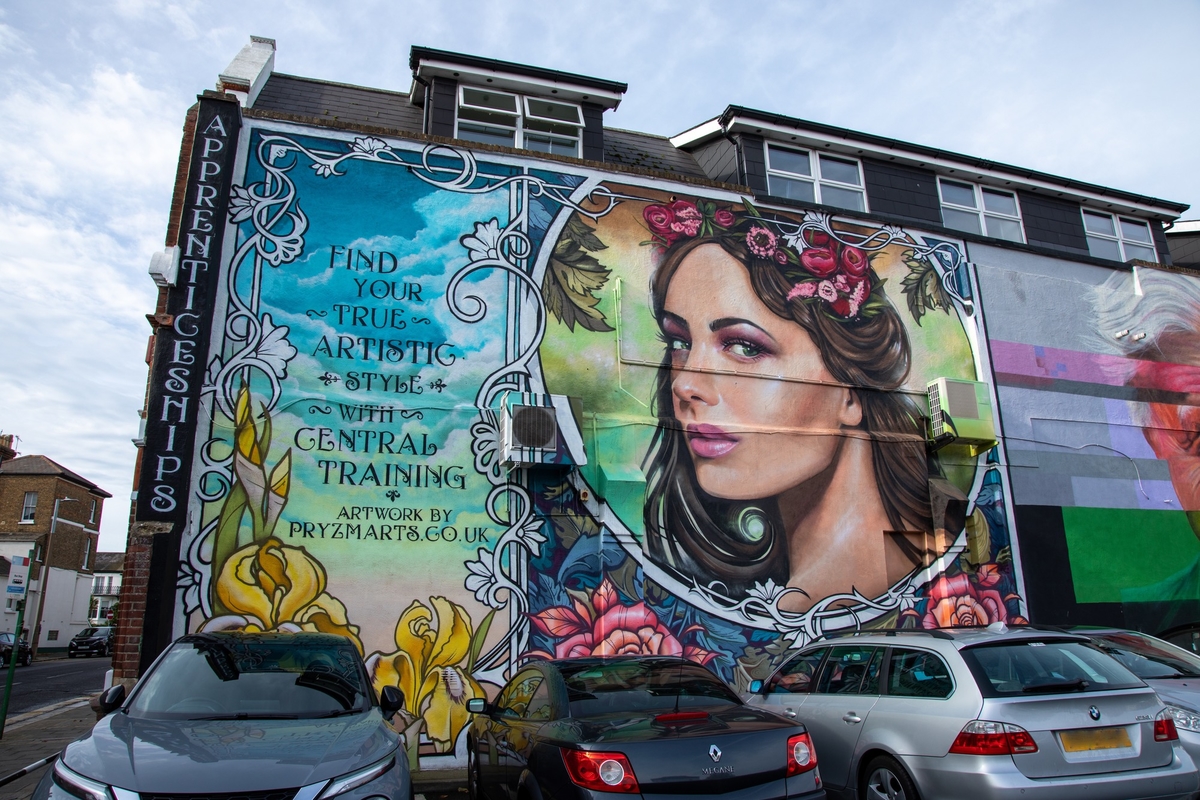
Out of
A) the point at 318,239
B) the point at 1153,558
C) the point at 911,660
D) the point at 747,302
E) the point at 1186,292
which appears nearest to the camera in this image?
the point at 911,660

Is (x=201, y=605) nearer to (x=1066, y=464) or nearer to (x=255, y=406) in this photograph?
(x=255, y=406)

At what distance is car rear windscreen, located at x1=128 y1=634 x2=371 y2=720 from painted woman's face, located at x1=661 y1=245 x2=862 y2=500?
6.04 meters

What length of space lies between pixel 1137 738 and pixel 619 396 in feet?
22.2

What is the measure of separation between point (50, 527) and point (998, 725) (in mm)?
43753

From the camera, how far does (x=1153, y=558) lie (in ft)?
41.9

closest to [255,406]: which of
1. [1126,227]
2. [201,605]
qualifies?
[201,605]

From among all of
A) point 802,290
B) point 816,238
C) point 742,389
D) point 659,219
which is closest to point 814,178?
point 816,238

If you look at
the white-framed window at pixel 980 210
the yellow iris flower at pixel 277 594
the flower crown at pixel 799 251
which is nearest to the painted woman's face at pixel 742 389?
the flower crown at pixel 799 251

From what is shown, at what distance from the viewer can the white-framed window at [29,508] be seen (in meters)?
37.3

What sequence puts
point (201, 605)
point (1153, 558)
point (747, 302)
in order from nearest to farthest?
1. point (201, 605)
2. point (747, 302)
3. point (1153, 558)

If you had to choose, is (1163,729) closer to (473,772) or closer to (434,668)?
(473,772)

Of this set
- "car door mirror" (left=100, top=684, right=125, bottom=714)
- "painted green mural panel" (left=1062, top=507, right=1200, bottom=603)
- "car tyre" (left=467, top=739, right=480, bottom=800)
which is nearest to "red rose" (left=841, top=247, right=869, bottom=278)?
"painted green mural panel" (left=1062, top=507, right=1200, bottom=603)

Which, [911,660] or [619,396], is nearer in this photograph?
[911,660]

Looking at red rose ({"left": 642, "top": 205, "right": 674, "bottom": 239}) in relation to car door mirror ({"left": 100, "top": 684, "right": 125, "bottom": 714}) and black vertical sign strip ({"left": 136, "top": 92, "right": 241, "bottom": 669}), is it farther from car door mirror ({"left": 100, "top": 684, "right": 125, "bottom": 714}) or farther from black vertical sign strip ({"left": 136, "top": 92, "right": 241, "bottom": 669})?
car door mirror ({"left": 100, "top": 684, "right": 125, "bottom": 714})
